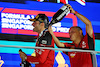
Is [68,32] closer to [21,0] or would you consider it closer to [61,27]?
[61,27]

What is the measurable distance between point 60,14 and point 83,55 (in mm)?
581

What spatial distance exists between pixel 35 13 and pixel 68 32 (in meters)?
0.49

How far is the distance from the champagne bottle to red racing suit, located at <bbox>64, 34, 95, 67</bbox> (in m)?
0.33

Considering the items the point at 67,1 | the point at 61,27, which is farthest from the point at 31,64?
the point at 67,1

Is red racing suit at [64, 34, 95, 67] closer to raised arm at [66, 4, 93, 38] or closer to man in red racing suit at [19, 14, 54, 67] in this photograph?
raised arm at [66, 4, 93, 38]

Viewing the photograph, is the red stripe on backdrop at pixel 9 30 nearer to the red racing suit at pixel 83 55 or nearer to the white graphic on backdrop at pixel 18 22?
the white graphic on backdrop at pixel 18 22

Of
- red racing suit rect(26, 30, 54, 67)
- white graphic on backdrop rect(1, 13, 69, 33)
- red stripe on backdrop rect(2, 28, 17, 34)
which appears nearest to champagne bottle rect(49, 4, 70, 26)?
white graphic on backdrop rect(1, 13, 69, 33)

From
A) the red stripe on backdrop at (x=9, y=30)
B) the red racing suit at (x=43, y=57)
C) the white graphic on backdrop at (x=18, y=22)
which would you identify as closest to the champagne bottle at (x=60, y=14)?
the white graphic on backdrop at (x=18, y=22)

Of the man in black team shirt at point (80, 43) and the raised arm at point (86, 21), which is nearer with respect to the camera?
the man in black team shirt at point (80, 43)

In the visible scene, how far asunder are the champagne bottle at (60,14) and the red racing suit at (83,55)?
33cm

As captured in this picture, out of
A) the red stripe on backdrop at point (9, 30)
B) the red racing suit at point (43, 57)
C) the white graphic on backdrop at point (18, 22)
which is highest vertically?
the white graphic on backdrop at point (18, 22)

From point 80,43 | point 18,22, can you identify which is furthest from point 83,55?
point 18,22

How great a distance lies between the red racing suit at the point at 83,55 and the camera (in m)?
1.81

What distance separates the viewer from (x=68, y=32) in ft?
6.24
